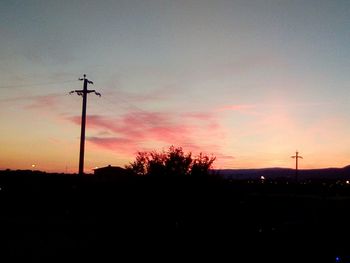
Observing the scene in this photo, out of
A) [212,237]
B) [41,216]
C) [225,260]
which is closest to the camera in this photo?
[225,260]

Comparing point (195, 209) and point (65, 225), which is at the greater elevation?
point (195, 209)

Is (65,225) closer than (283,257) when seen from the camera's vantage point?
No

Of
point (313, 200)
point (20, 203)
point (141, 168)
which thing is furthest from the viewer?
point (313, 200)

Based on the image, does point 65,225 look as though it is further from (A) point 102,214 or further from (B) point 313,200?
(B) point 313,200

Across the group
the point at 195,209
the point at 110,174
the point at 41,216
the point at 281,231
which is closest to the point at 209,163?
the point at 195,209

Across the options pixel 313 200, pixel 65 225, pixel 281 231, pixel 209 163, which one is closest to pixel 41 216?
pixel 65 225

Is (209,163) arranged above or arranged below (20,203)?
above

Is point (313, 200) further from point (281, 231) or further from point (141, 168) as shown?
point (141, 168)

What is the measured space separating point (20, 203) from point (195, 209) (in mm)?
27349

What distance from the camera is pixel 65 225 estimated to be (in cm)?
3294

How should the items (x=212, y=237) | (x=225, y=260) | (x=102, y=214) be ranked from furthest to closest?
(x=102, y=214), (x=212, y=237), (x=225, y=260)

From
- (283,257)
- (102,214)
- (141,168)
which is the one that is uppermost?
(141,168)

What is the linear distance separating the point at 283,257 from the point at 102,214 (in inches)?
447

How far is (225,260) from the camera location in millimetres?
22969
